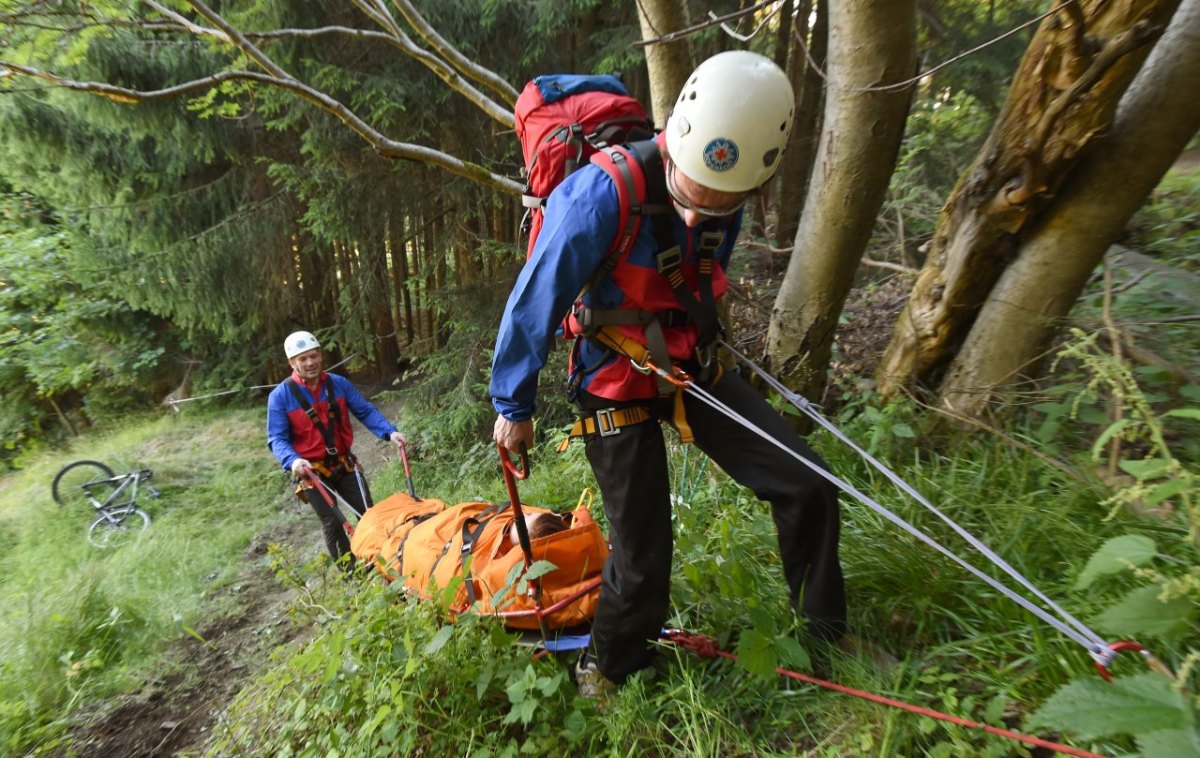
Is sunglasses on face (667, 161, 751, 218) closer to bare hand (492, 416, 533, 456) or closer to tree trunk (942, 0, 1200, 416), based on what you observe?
bare hand (492, 416, 533, 456)

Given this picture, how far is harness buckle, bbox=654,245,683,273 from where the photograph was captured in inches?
77.6

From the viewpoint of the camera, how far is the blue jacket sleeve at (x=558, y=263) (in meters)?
1.82

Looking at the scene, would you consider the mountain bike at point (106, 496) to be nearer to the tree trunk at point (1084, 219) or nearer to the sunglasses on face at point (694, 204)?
the sunglasses on face at point (694, 204)

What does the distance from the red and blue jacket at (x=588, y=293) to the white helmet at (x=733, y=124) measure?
0.23m

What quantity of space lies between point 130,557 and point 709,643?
310 inches

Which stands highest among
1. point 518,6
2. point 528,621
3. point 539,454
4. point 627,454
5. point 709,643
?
point 518,6

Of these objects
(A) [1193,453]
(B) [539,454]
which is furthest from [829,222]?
(B) [539,454]

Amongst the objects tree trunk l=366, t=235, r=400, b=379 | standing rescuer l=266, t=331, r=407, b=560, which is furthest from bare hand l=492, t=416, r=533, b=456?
tree trunk l=366, t=235, r=400, b=379

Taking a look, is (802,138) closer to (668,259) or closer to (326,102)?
(326,102)

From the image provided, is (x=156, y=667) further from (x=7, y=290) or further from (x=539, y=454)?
(x=7, y=290)

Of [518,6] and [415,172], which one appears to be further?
[415,172]

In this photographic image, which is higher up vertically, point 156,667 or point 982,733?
point 982,733

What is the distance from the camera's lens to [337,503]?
459 cm

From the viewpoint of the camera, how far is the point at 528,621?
2660mm
